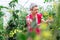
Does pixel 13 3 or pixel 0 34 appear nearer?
pixel 0 34

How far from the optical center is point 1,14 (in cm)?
604

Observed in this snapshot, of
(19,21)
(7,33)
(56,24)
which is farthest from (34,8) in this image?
(19,21)

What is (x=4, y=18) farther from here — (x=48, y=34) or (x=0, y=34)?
(x=48, y=34)

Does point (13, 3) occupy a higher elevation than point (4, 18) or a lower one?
higher

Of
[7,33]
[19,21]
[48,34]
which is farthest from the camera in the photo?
[19,21]

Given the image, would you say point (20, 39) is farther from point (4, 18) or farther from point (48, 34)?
point (4, 18)

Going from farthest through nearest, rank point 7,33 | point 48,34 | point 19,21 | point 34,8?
1. point 19,21
2. point 7,33
3. point 34,8
4. point 48,34

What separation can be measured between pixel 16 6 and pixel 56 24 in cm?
587

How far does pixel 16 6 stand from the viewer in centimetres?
649

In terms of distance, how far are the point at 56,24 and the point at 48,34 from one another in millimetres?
90

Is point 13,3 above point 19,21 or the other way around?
above

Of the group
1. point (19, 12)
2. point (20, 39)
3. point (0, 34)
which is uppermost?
point (20, 39)

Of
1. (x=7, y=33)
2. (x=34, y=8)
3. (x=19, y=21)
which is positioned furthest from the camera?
(x=19, y=21)

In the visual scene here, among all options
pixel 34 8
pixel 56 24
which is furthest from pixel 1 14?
pixel 56 24
